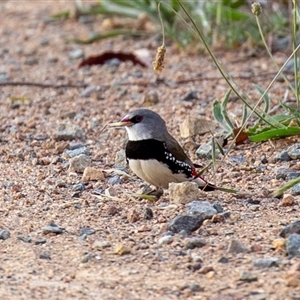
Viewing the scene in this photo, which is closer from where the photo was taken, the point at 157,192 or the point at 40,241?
the point at 40,241

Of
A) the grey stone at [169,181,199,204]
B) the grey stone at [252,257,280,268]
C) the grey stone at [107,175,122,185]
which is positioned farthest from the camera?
the grey stone at [107,175,122,185]

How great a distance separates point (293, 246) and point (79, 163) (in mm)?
2049

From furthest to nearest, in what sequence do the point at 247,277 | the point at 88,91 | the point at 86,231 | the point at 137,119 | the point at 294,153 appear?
the point at 88,91 → the point at 294,153 → the point at 137,119 → the point at 86,231 → the point at 247,277

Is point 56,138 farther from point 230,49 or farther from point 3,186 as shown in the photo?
point 230,49

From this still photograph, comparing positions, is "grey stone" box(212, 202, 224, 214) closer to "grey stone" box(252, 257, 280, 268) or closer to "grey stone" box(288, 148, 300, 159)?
"grey stone" box(252, 257, 280, 268)

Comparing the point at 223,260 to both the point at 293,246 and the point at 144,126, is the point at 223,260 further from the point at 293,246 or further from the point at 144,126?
the point at 144,126

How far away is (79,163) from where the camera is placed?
19.6 ft

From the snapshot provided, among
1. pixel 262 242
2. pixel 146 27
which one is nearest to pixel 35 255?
pixel 262 242

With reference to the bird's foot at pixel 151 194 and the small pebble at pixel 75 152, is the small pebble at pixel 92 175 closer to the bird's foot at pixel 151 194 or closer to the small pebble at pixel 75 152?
the bird's foot at pixel 151 194

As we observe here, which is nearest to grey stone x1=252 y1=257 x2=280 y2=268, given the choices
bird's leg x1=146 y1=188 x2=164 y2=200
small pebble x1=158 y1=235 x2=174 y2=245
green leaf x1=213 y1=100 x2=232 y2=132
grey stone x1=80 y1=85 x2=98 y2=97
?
small pebble x1=158 y1=235 x2=174 y2=245

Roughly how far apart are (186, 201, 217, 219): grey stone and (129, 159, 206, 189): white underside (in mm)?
265

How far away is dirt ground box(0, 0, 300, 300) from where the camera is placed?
13.3ft

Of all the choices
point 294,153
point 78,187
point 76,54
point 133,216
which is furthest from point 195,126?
point 76,54

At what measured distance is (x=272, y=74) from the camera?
26.5 feet
